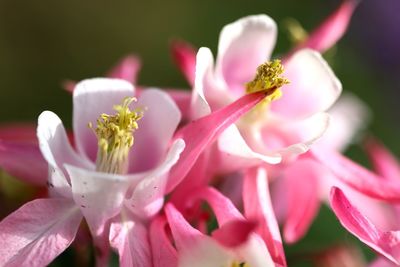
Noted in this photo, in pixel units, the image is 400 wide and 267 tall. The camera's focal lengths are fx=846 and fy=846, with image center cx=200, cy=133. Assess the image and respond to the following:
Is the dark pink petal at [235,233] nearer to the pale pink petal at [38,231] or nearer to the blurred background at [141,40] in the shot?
the pale pink petal at [38,231]

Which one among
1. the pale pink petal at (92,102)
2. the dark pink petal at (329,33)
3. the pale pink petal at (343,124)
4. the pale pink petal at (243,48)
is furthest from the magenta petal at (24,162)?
the pale pink petal at (343,124)

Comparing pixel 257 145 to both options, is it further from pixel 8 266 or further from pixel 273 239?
pixel 8 266

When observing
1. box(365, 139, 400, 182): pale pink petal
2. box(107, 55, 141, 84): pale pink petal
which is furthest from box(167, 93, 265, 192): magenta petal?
box(365, 139, 400, 182): pale pink petal

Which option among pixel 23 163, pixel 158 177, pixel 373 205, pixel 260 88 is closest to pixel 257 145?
pixel 260 88

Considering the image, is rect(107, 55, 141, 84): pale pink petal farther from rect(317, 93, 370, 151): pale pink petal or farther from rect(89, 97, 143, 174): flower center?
rect(317, 93, 370, 151): pale pink petal

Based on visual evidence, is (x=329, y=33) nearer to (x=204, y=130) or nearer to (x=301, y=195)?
(x=301, y=195)
